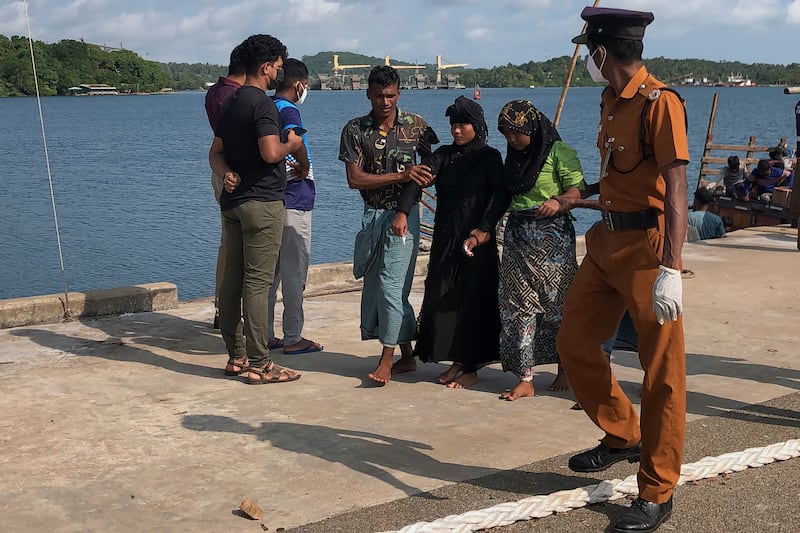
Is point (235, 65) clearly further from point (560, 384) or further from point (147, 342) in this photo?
point (560, 384)

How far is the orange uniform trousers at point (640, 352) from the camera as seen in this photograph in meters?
4.26

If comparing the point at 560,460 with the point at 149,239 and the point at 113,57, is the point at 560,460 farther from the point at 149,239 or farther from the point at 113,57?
the point at 113,57

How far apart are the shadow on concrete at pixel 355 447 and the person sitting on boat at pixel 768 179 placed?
1338 cm

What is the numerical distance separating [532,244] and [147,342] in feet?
10.6

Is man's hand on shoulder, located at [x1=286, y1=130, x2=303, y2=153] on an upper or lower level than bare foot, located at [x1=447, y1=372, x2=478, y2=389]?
upper

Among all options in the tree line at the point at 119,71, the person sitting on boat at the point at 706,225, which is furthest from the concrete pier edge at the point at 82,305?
the tree line at the point at 119,71

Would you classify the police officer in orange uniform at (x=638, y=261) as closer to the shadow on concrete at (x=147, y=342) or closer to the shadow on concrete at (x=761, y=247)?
the shadow on concrete at (x=147, y=342)

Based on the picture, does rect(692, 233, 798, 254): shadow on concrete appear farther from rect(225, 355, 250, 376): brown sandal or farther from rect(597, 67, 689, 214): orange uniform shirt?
rect(597, 67, 689, 214): orange uniform shirt

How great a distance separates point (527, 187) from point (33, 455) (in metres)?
3.10

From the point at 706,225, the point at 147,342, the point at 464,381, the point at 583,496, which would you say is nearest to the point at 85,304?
the point at 147,342

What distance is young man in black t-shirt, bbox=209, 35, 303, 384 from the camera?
639 cm

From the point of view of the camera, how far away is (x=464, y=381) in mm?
6504

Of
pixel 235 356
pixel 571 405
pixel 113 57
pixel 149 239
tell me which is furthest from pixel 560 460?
pixel 113 57

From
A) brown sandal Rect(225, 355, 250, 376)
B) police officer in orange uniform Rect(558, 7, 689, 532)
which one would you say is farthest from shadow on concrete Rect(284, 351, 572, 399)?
police officer in orange uniform Rect(558, 7, 689, 532)
